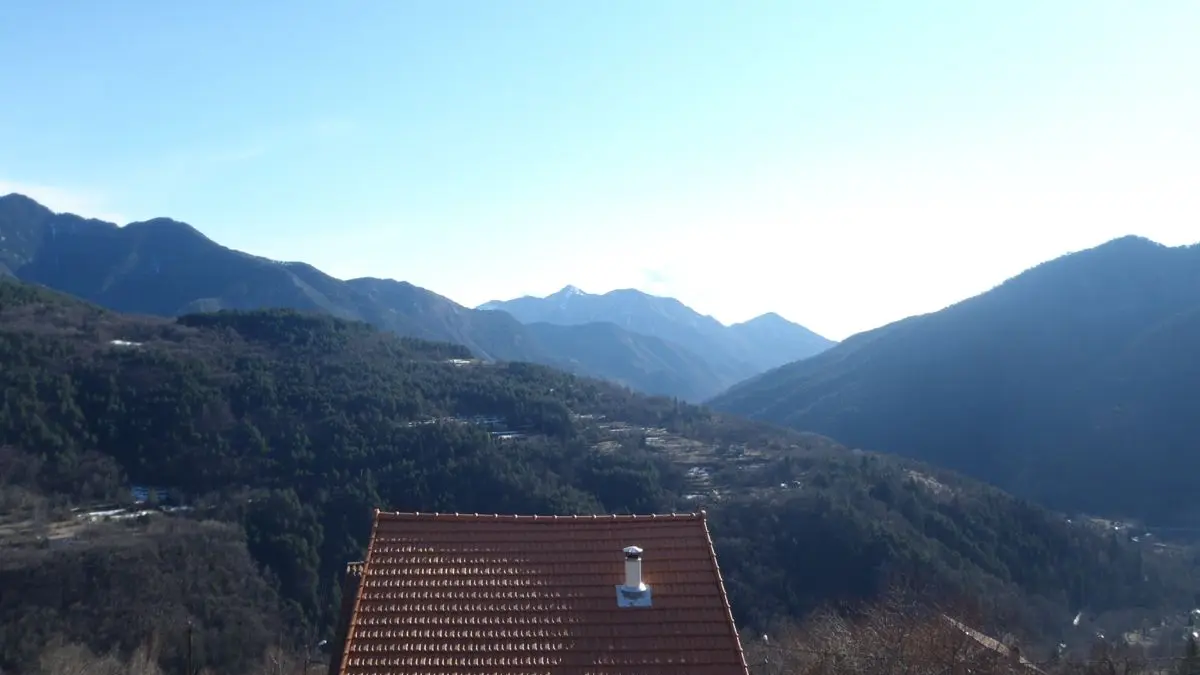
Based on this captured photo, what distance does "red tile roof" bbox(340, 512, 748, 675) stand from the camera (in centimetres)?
959

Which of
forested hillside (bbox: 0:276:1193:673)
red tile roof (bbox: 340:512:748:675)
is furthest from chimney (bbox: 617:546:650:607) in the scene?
forested hillside (bbox: 0:276:1193:673)

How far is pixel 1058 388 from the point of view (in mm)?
82750

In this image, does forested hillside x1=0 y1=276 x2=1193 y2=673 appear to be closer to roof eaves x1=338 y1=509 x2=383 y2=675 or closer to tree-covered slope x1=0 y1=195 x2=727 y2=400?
roof eaves x1=338 y1=509 x2=383 y2=675

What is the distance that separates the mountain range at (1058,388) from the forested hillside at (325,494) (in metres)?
15.1

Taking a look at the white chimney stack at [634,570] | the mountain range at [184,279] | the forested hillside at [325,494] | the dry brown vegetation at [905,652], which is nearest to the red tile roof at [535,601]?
the white chimney stack at [634,570]

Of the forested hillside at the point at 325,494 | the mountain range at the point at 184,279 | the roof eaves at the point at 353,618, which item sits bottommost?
the forested hillside at the point at 325,494

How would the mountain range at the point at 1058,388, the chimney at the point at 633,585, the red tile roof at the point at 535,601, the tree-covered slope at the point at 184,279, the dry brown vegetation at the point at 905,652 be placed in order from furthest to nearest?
1. the tree-covered slope at the point at 184,279
2. the mountain range at the point at 1058,388
3. the dry brown vegetation at the point at 905,652
4. the chimney at the point at 633,585
5. the red tile roof at the point at 535,601

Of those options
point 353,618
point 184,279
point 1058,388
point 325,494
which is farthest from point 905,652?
point 184,279

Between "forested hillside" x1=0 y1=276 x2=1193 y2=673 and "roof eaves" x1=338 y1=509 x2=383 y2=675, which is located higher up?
"roof eaves" x1=338 y1=509 x2=383 y2=675

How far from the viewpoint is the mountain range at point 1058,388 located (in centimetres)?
7169

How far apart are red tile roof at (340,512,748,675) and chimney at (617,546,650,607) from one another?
0.11 metres

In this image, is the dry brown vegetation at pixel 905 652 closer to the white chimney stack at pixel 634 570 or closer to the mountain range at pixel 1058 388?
the white chimney stack at pixel 634 570

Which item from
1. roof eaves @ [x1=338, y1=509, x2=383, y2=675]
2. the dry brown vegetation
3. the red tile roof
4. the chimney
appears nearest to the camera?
roof eaves @ [x1=338, y1=509, x2=383, y2=675]

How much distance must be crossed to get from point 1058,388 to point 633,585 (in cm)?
8261
